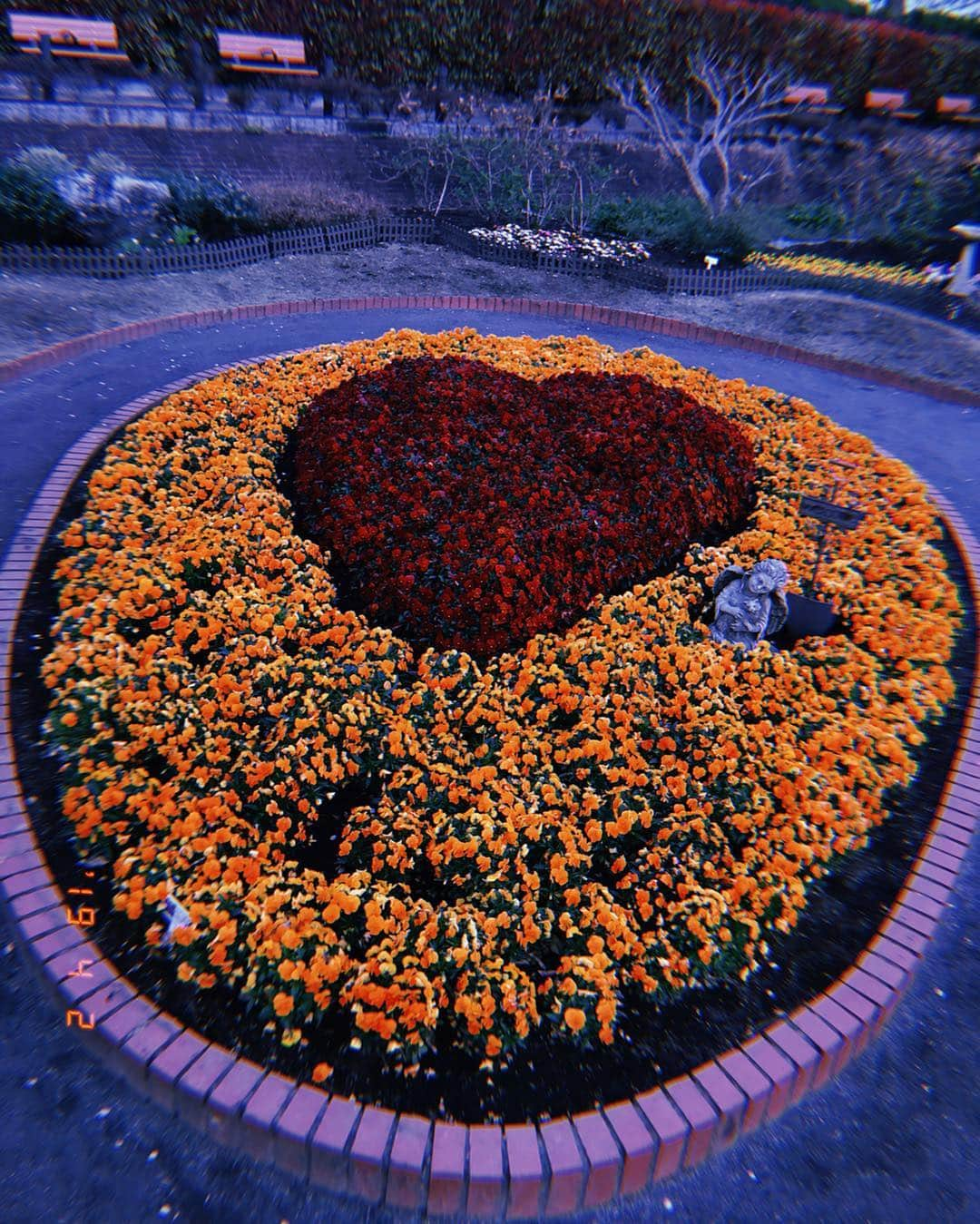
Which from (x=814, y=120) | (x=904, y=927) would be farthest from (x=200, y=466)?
(x=814, y=120)

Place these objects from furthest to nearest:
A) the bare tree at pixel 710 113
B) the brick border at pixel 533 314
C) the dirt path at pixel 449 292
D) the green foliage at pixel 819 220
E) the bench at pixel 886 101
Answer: the bench at pixel 886 101 < the green foliage at pixel 819 220 < the bare tree at pixel 710 113 < the dirt path at pixel 449 292 < the brick border at pixel 533 314

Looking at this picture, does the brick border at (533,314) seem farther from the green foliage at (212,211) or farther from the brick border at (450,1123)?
the brick border at (450,1123)

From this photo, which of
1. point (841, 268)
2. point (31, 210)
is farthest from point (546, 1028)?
point (841, 268)

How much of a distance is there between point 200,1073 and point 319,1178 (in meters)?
0.60

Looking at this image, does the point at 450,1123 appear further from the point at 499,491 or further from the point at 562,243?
the point at 562,243

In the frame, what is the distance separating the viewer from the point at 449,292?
1296 cm

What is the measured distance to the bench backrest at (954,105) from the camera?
26031 millimetres

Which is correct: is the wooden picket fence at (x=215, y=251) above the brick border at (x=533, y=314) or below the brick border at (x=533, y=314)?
above

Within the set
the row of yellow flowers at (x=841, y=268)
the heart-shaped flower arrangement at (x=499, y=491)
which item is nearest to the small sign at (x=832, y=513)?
the heart-shaped flower arrangement at (x=499, y=491)

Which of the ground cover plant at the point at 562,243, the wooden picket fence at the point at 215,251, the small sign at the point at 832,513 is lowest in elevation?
the small sign at the point at 832,513

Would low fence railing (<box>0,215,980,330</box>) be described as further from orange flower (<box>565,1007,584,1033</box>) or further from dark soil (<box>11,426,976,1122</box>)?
orange flower (<box>565,1007,584,1033</box>)

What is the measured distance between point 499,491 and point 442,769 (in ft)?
8.97

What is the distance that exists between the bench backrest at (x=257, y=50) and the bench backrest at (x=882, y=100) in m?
18.9

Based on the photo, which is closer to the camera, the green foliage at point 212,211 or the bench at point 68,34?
the green foliage at point 212,211
